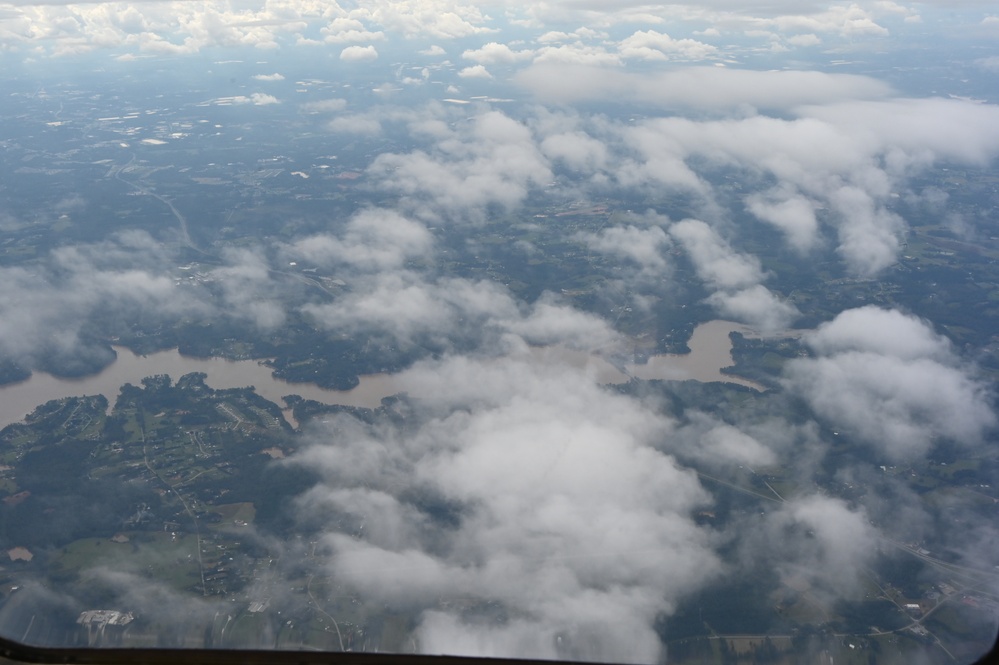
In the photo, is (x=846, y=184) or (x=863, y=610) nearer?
(x=863, y=610)

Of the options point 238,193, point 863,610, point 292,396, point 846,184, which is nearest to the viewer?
point 863,610

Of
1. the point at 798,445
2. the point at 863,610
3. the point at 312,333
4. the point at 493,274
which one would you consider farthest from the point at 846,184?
the point at 863,610

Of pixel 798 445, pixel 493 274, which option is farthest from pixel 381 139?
pixel 798 445

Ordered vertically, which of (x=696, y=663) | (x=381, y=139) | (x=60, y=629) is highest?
(x=60, y=629)

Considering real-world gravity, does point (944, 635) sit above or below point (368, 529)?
above

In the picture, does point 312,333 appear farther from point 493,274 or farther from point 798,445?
point 798,445

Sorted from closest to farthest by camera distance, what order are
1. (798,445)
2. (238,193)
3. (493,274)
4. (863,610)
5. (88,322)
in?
(863,610), (798,445), (88,322), (493,274), (238,193)

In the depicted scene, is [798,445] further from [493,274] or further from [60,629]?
[60,629]
